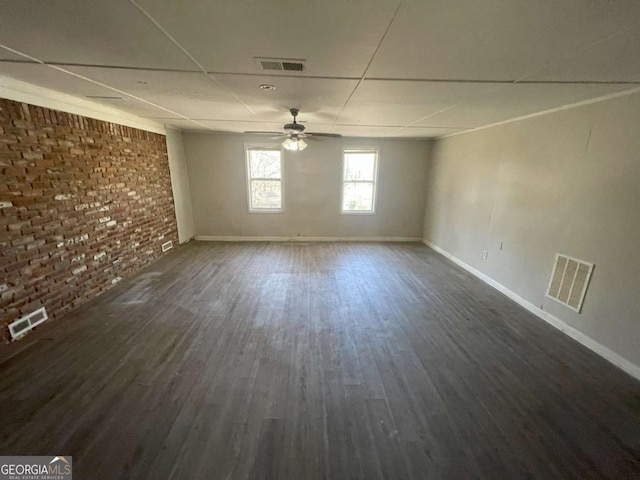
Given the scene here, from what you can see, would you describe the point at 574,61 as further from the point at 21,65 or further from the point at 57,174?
the point at 57,174

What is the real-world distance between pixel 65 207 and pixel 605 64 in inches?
205

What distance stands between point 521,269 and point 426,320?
64.6 inches

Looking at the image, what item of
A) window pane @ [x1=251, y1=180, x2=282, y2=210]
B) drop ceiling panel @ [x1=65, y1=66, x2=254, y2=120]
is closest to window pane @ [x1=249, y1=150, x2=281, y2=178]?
window pane @ [x1=251, y1=180, x2=282, y2=210]

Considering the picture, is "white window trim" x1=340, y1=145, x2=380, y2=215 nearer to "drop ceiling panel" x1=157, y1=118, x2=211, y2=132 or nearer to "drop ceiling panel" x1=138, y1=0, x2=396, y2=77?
"drop ceiling panel" x1=157, y1=118, x2=211, y2=132

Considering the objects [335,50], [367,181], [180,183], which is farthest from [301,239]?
[335,50]

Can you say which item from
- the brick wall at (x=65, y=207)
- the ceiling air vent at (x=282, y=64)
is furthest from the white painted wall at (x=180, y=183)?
the ceiling air vent at (x=282, y=64)

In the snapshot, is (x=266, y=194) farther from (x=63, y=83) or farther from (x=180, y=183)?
(x=63, y=83)

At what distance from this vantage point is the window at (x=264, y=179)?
6.20 metres

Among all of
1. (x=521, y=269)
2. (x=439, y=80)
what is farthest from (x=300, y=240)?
(x=439, y=80)

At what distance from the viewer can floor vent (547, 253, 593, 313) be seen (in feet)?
9.10

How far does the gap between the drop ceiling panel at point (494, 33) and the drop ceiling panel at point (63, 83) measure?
2.74 metres

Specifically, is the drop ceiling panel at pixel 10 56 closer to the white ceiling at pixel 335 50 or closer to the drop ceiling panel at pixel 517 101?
the white ceiling at pixel 335 50

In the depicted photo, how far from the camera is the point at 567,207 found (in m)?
2.96

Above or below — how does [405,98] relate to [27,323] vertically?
above
